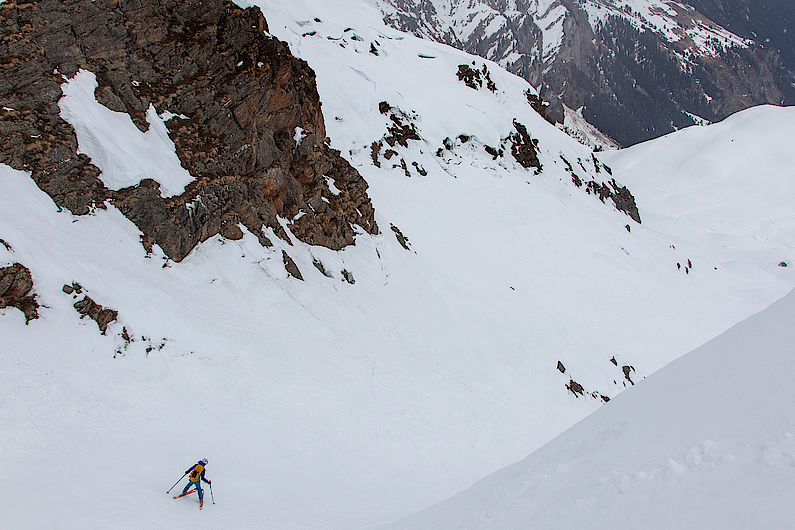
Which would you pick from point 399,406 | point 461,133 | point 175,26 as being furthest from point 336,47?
point 399,406

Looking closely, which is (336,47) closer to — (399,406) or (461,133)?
(461,133)

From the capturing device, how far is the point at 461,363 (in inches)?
883

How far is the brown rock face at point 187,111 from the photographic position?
15.9m

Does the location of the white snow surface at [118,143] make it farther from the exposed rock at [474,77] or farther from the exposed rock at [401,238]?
the exposed rock at [474,77]

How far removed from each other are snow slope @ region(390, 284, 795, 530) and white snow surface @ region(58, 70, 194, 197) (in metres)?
14.6

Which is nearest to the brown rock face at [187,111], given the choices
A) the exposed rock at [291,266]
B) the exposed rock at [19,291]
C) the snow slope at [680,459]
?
the exposed rock at [291,266]

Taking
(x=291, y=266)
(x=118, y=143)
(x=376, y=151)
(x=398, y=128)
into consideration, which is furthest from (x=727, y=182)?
(x=118, y=143)

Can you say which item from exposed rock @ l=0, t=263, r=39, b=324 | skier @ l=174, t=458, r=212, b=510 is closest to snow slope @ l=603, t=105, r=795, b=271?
skier @ l=174, t=458, r=212, b=510

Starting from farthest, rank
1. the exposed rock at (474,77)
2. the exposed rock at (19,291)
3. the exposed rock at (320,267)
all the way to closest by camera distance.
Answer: the exposed rock at (474,77), the exposed rock at (320,267), the exposed rock at (19,291)

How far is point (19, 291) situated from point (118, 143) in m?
6.88

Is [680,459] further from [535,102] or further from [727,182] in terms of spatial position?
[727,182]

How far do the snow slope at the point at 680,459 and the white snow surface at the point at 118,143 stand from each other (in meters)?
14.6

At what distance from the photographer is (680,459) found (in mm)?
5586

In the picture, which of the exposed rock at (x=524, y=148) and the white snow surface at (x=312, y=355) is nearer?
the white snow surface at (x=312, y=355)
